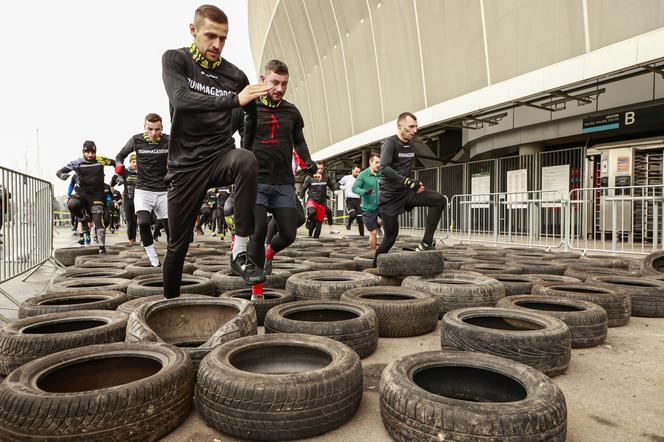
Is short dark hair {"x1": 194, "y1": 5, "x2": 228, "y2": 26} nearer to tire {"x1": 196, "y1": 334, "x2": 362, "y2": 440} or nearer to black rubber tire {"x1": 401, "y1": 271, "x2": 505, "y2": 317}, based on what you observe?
tire {"x1": 196, "y1": 334, "x2": 362, "y2": 440}

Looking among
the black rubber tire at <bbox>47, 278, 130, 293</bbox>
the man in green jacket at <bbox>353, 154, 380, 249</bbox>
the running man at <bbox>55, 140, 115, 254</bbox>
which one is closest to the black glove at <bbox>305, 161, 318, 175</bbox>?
the black rubber tire at <bbox>47, 278, 130, 293</bbox>

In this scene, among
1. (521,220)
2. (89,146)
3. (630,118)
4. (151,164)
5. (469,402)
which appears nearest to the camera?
(469,402)

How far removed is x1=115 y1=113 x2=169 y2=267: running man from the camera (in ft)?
19.9

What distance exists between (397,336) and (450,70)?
14566 mm

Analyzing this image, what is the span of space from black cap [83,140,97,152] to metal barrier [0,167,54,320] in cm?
95

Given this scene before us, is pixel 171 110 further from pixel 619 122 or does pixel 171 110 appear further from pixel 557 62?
pixel 619 122

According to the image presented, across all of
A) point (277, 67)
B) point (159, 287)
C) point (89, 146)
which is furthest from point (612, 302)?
point (89, 146)

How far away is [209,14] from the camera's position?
295 centimetres

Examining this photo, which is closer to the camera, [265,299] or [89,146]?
[265,299]

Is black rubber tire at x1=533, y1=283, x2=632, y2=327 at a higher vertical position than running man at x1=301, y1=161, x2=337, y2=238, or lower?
lower

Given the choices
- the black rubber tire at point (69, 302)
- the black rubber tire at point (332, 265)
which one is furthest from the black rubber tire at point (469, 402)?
the black rubber tire at point (332, 265)

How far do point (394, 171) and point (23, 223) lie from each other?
5312 millimetres

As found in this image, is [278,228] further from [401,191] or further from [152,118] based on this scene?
[152,118]

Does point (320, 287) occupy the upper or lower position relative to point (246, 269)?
lower
